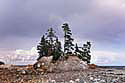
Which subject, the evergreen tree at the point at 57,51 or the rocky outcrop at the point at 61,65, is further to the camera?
the evergreen tree at the point at 57,51

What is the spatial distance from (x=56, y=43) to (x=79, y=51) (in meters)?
9.26

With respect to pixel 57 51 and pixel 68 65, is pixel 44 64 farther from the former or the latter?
pixel 57 51

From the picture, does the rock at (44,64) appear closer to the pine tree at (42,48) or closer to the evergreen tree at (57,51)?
the evergreen tree at (57,51)

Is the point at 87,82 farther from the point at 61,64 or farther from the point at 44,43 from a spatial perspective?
the point at 44,43

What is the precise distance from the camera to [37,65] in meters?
49.8

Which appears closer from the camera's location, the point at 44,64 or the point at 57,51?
the point at 44,64

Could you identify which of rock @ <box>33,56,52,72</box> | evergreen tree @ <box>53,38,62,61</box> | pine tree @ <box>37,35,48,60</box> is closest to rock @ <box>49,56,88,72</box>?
rock @ <box>33,56,52,72</box>

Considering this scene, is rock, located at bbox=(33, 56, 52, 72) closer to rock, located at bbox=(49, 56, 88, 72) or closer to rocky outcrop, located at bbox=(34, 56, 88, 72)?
rocky outcrop, located at bbox=(34, 56, 88, 72)

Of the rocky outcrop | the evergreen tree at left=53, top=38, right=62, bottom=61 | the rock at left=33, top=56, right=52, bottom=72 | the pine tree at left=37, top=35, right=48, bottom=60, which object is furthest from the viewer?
the pine tree at left=37, top=35, right=48, bottom=60

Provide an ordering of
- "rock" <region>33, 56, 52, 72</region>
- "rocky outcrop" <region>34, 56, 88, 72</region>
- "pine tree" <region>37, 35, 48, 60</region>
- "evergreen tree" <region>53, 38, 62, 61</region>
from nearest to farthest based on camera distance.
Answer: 1. "rocky outcrop" <region>34, 56, 88, 72</region>
2. "rock" <region>33, 56, 52, 72</region>
3. "evergreen tree" <region>53, 38, 62, 61</region>
4. "pine tree" <region>37, 35, 48, 60</region>

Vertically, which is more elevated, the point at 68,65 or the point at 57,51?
the point at 57,51

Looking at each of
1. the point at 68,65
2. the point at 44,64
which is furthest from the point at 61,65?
the point at 44,64

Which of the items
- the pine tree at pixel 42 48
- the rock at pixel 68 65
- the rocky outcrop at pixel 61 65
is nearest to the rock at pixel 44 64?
the rocky outcrop at pixel 61 65

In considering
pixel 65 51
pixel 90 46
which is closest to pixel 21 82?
→ pixel 65 51
